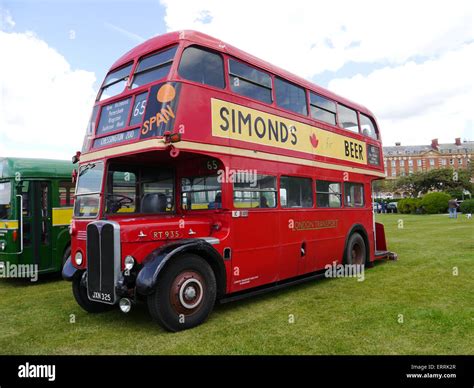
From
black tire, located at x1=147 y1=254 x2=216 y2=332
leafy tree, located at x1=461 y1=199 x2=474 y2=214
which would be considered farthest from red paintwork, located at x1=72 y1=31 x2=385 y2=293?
leafy tree, located at x1=461 y1=199 x2=474 y2=214

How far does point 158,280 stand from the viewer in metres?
5.20

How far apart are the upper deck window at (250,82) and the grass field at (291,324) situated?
3621 mm

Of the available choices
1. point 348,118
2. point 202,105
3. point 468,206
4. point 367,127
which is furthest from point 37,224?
Answer: point 468,206

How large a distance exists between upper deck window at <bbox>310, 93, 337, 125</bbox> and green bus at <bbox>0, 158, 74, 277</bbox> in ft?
20.4

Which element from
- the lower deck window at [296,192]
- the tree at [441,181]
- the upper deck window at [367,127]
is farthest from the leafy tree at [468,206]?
the lower deck window at [296,192]

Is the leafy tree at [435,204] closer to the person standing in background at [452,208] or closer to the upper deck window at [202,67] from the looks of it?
the person standing in background at [452,208]

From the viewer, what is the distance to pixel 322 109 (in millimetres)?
8898

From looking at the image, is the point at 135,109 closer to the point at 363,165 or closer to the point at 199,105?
the point at 199,105

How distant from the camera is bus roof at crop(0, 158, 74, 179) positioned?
933 centimetres

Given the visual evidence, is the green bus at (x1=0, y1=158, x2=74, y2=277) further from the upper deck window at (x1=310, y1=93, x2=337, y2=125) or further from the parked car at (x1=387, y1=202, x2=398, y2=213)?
the parked car at (x1=387, y1=202, x2=398, y2=213)

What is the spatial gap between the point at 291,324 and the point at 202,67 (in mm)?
4034

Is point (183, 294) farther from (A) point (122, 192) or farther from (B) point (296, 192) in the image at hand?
(B) point (296, 192)

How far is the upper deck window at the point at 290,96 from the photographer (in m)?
7.65
